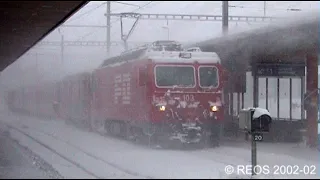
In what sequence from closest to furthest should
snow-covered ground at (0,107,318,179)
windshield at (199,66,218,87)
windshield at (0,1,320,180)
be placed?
snow-covered ground at (0,107,318,179) → windshield at (0,1,320,180) → windshield at (199,66,218,87)

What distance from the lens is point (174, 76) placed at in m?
18.3

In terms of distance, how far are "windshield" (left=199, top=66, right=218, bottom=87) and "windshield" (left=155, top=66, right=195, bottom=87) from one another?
0.30m

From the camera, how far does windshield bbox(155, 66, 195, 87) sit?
18047mm

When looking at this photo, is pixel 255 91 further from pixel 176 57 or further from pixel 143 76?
pixel 143 76

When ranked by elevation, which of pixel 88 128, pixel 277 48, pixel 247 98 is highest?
pixel 277 48

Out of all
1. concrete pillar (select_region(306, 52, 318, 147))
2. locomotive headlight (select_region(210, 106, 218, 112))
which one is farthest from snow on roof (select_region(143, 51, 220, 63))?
concrete pillar (select_region(306, 52, 318, 147))

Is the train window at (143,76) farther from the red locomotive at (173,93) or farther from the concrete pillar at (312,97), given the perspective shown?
the concrete pillar at (312,97)

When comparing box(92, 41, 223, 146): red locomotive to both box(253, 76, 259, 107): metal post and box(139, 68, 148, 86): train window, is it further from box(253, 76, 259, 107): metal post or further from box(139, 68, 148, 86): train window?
box(253, 76, 259, 107): metal post

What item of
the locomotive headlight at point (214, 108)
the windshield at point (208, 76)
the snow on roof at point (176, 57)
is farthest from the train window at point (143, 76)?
the locomotive headlight at point (214, 108)

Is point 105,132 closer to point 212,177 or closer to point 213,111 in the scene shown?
point 213,111

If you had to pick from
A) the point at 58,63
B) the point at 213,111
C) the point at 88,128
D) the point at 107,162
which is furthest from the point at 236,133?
the point at 58,63

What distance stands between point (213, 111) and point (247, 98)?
487 cm

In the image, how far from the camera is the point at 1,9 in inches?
517

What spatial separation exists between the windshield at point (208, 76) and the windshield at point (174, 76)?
30cm
